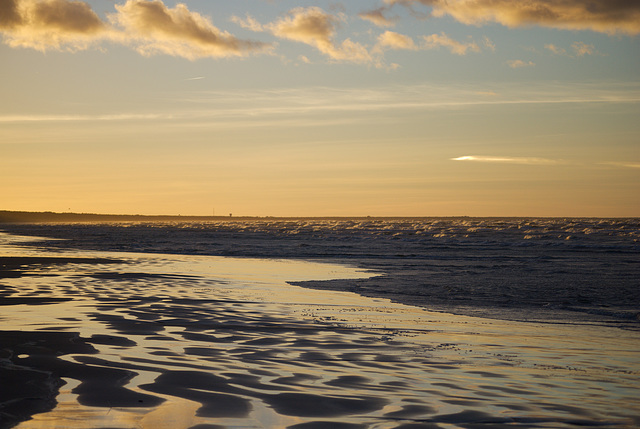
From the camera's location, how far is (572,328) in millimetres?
10461

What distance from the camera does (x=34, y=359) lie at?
23.2 ft

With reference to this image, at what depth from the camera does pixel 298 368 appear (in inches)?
280

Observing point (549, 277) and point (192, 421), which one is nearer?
point (192, 421)

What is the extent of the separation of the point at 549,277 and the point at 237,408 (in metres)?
16.6

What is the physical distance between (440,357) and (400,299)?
712cm

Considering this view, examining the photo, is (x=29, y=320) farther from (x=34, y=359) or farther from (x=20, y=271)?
(x=20, y=271)

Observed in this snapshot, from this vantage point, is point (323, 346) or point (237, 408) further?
point (323, 346)

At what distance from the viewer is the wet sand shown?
5.19 meters

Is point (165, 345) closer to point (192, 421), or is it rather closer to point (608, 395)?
point (192, 421)

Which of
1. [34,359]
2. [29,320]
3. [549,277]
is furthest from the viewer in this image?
[549,277]

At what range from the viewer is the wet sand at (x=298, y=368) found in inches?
204

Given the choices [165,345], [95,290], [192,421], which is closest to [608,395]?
[192,421]

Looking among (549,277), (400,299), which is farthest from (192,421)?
(549,277)

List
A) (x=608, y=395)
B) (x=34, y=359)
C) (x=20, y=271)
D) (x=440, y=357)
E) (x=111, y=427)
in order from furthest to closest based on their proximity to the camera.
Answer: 1. (x=20, y=271)
2. (x=440, y=357)
3. (x=34, y=359)
4. (x=608, y=395)
5. (x=111, y=427)
